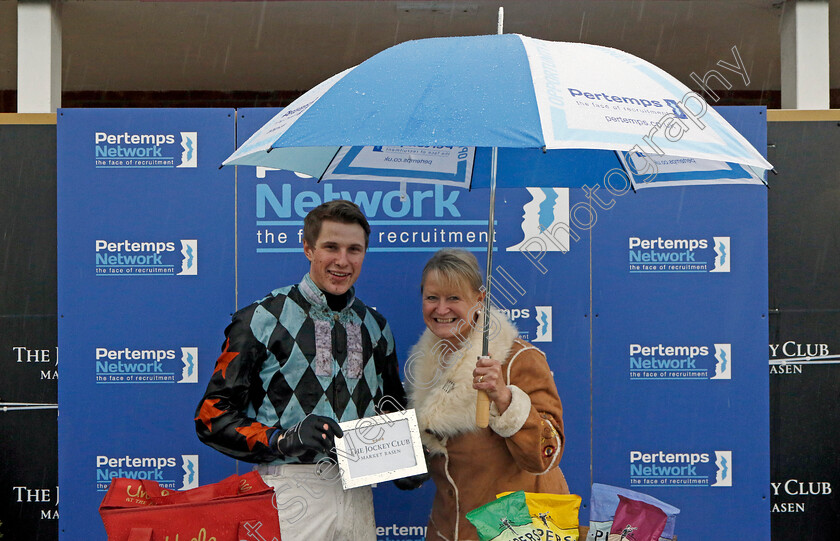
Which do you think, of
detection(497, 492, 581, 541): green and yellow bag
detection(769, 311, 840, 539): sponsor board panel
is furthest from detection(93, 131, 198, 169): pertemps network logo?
detection(769, 311, 840, 539): sponsor board panel

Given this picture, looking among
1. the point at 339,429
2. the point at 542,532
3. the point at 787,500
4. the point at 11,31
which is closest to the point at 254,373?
the point at 339,429

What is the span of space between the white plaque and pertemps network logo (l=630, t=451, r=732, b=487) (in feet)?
5.25

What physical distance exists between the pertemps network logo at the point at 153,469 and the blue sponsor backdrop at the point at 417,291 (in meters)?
0.02

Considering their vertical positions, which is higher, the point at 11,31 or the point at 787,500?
the point at 11,31

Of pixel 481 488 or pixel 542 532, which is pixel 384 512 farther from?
pixel 542 532

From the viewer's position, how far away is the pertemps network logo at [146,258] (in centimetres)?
359

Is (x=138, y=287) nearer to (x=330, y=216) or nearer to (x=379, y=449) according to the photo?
(x=330, y=216)

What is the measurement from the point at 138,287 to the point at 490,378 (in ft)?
6.53

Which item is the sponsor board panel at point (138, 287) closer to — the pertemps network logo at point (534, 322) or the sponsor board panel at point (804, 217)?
the pertemps network logo at point (534, 322)

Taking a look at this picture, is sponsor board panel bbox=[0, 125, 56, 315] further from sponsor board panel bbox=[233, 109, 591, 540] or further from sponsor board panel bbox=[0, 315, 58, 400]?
sponsor board panel bbox=[233, 109, 591, 540]

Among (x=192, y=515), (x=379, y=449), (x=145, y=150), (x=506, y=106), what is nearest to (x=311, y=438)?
(x=379, y=449)

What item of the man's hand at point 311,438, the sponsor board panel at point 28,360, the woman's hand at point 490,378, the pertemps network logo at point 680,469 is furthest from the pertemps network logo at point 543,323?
the sponsor board panel at point 28,360

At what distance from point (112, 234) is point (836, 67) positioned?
5.87m

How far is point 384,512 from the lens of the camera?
142 inches
